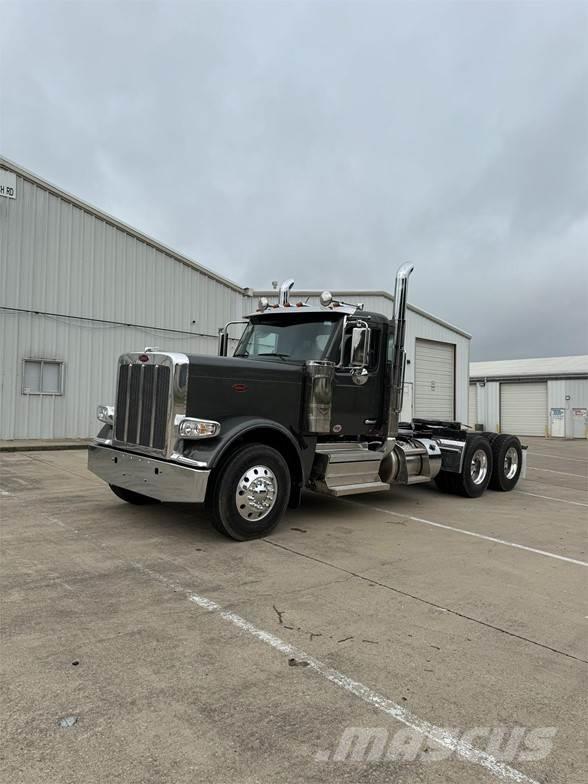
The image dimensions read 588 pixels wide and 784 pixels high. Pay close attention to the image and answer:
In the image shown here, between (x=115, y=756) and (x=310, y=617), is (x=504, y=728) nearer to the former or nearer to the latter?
(x=310, y=617)

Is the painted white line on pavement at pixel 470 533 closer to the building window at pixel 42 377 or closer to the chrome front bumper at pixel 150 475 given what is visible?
the chrome front bumper at pixel 150 475

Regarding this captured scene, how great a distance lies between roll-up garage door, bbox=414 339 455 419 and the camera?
73.4 ft

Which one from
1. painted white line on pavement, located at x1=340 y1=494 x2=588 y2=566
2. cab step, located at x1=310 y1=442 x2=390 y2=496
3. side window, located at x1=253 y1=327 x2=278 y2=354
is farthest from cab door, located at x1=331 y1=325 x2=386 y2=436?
painted white line on pavement, located at x1=340 y1=494 x2=588 y2=566

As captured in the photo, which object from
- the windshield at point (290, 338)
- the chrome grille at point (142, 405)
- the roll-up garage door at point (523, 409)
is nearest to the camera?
the chrome grille at point (142, 405)

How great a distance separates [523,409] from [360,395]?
94.6 feet

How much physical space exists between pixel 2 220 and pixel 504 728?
15.5m

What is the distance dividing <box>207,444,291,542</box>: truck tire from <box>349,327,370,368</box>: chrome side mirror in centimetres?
154

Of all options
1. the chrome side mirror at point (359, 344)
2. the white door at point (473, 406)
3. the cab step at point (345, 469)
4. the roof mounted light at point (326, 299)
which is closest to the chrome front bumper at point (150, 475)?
the cab step at point (345, 469)

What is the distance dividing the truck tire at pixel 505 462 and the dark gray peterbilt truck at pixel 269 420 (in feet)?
6.01

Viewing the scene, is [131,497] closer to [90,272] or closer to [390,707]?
[390,707]

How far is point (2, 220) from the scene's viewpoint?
14375 mm

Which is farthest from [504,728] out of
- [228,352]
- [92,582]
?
[228,352]

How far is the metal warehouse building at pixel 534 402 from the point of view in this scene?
30.7 m

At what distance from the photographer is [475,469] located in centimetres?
936
